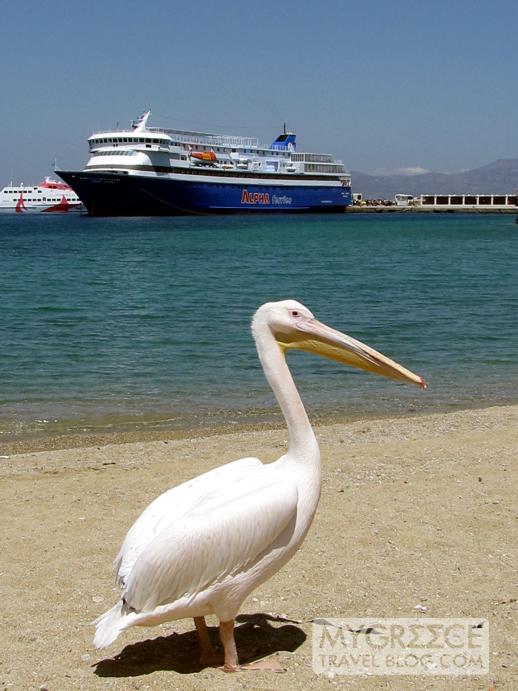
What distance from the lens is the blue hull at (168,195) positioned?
66.9 metres

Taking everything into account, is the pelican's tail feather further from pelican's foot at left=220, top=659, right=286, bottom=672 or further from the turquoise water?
the turquoise water

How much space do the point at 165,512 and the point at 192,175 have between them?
69.6m

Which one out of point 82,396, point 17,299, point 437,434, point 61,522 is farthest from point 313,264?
point 61,522

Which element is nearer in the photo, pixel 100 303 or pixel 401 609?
pixel 401 609

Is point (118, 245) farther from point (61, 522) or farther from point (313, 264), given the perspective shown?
point (61, 522)

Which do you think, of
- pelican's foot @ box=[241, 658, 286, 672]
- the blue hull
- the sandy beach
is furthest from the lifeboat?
pelican's foot @ box=[241, 658, 286, 672]

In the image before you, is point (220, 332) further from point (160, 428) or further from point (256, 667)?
point (256, 667)

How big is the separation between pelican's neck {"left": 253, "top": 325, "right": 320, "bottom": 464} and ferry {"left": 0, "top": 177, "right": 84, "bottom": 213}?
107m

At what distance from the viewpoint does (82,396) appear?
9.13 m

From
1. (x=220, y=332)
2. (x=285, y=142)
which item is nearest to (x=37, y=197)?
(x=285, y=142)

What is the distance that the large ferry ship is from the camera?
222 feet

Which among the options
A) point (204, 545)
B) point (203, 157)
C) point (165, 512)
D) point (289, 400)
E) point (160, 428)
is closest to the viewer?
point (204, 545)

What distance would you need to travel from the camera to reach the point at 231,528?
2883 mm

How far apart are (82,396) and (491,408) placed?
4.18 metres
